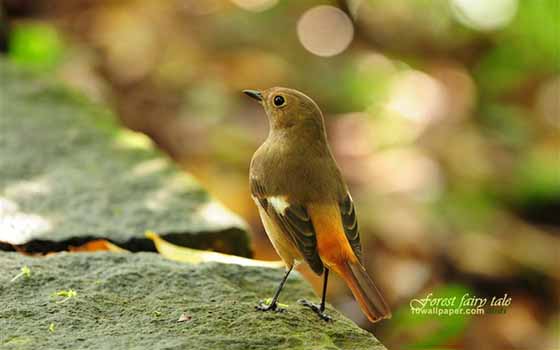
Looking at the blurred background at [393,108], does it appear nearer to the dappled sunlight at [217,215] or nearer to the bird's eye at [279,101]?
the dappled sunlight at [217,215]

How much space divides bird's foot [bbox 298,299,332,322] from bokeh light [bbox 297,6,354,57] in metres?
5.07

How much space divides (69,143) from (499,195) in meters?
3.47

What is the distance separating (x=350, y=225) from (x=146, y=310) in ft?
2.51

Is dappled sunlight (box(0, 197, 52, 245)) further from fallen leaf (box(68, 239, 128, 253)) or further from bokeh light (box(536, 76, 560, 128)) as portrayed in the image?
bokeh light (box(536, 76, 560, 128))

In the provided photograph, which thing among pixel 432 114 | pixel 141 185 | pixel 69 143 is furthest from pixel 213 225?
pixel 432 114

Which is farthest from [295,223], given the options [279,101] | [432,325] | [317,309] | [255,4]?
[255,4]

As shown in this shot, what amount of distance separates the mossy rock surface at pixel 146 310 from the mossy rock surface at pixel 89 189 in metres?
0.27

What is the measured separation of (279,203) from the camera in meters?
3.09

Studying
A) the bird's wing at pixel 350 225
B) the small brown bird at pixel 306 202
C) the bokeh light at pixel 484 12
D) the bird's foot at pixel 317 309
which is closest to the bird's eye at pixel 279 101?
the small brown bird at pixel 306 202

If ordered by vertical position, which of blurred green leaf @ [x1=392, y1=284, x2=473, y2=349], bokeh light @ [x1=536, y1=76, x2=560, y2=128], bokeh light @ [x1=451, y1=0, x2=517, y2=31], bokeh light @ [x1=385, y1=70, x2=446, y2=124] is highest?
bokeh light @ [x1=451, y1=0, x2=517, y2=31]

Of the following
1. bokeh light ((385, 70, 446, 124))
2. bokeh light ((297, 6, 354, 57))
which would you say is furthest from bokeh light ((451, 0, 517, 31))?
bokeh light ((297, 6, 354, 57))

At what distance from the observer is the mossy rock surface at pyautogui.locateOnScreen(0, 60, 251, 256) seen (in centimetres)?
338

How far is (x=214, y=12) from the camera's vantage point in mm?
8023

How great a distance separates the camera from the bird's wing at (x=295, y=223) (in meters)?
2.92
